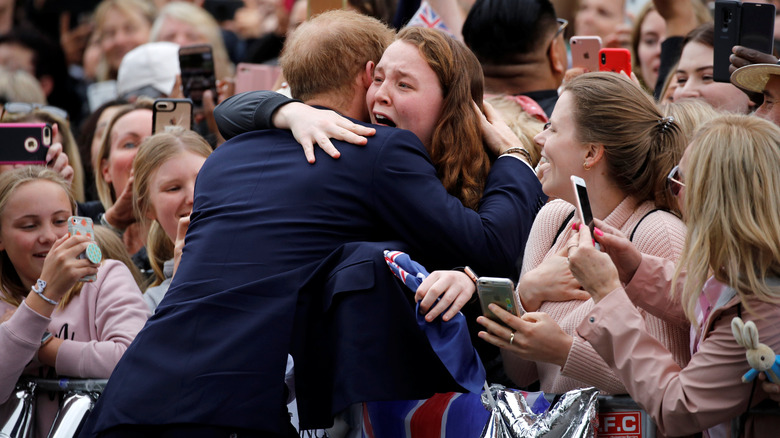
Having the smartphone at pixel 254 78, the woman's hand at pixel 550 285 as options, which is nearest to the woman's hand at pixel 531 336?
the woman's hand at pixel 550 285

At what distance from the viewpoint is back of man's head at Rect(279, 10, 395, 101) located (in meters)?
3.49

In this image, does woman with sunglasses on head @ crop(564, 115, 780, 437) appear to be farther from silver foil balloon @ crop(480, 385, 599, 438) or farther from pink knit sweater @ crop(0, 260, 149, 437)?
pink knit sweater @ crop(0, 260, 149, 437)

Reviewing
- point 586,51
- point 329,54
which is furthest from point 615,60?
point 329,54

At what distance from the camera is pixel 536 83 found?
5.11m

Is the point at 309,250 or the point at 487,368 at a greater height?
the point at 309,250

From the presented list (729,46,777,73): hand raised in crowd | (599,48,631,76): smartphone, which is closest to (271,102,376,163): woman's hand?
(729,46,777,73): hand raised in crowd

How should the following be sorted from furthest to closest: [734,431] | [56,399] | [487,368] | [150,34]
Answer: [150,34], [56,399], [487,368], [734,431]

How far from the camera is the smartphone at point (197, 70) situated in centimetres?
589

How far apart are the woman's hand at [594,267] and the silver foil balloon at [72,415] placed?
1878 mm

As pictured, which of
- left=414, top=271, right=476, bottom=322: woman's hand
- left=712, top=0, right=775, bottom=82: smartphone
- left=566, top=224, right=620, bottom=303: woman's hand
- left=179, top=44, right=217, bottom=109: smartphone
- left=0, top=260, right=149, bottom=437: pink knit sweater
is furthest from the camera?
left=179, top=44, right=217, bottom=109: smartphone

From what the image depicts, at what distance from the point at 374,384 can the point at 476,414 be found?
1.35ft

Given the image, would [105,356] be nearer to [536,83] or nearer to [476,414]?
[476,414]

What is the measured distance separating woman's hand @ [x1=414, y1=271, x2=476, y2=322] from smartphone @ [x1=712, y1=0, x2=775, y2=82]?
1.52 m

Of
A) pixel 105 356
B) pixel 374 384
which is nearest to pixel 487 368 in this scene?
pixel 374 384
